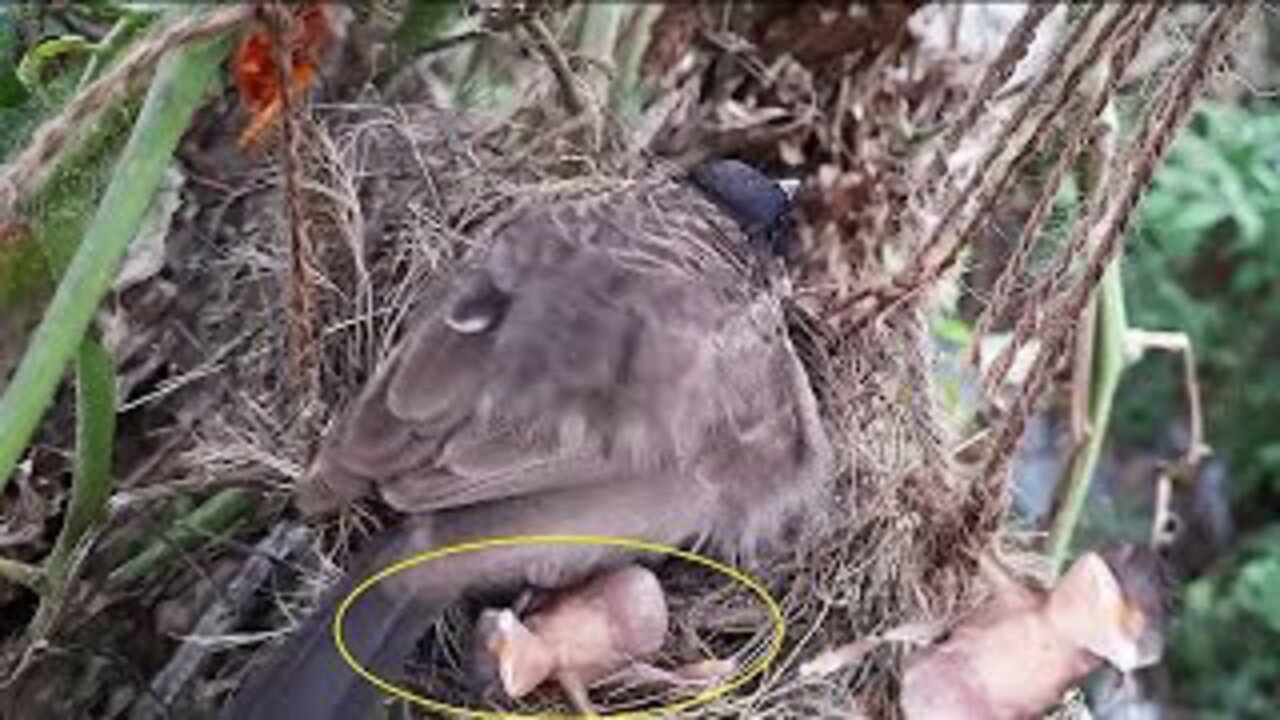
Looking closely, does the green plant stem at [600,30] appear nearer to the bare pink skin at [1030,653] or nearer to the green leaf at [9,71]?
the green leaf at [9,71]

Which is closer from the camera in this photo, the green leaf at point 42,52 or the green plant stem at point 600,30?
the green leaf at point 42,52

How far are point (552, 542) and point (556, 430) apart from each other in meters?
0.09

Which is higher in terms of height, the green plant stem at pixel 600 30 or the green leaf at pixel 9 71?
the green leaf at pixel 9 71

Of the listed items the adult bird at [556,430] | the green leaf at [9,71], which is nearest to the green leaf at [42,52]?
A: the green leaf at [9,71]

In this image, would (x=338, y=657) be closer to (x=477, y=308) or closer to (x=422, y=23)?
(x=477, y=308)

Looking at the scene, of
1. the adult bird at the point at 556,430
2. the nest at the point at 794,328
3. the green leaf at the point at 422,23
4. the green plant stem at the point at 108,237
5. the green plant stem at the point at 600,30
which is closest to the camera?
the green plant stem at the point at 108,237

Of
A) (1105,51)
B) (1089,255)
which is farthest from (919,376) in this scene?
(1105,51)

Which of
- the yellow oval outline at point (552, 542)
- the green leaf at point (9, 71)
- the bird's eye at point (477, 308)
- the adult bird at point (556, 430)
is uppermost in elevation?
the green leaf at point (9, 71)

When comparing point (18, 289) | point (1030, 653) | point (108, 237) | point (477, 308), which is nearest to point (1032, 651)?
point (1030, 653)

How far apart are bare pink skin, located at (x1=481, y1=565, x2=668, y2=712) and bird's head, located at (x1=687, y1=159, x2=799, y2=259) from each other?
409mm

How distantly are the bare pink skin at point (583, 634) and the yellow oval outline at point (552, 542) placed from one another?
35 mm

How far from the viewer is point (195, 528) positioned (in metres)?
1.91

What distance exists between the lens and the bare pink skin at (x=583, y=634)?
5.20 ft

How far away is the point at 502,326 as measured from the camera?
165 centimetres
